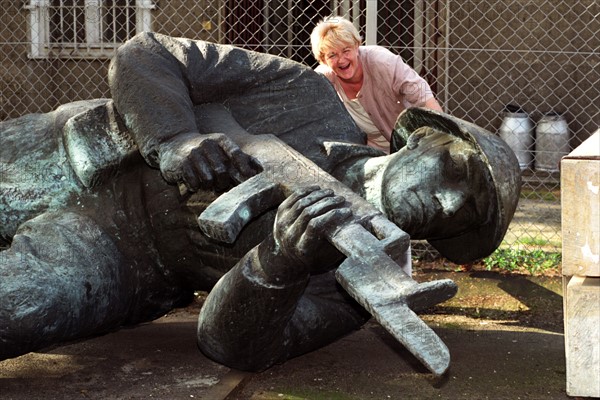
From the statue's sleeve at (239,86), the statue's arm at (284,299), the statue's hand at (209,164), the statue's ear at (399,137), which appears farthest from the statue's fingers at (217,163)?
the statue's ear at (399,137)

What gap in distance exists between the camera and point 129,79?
153 inches

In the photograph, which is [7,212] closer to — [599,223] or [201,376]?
[201,376]

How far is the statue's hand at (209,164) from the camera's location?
3.46 meters

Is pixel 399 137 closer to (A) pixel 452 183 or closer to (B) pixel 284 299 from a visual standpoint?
(A) pixel 452 183

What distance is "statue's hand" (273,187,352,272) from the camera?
310 centimetres

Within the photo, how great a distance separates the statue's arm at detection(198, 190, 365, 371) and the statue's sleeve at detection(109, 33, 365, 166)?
560mm

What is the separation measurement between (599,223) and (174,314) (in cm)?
245

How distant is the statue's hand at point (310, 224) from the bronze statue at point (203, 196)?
2 centimetres

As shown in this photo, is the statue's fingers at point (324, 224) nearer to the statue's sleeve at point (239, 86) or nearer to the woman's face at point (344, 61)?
the statue's sleeve at point (239, 86)

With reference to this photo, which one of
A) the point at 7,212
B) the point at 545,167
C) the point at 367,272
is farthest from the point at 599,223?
the point at 545,167

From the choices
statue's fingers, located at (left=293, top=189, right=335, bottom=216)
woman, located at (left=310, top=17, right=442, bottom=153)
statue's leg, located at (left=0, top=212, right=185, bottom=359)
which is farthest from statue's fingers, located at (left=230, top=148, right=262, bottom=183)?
woman, located at (left=310, top=17, right=442, bottom=153)

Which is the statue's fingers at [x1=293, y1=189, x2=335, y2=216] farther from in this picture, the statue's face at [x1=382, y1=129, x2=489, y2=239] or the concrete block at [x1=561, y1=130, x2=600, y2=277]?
the concrete block at [x1=561, y1=130, x2=600, y2=277]

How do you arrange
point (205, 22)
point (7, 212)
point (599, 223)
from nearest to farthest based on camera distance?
1. point (599, 223)
2. point (7, 212)
3. point (205, 22)

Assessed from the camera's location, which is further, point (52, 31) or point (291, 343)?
point (52, 31)
